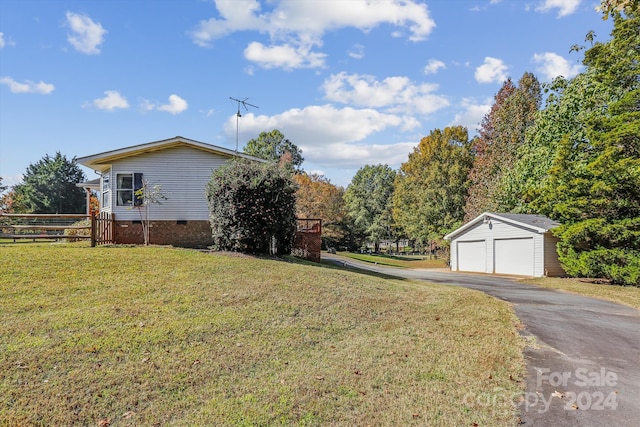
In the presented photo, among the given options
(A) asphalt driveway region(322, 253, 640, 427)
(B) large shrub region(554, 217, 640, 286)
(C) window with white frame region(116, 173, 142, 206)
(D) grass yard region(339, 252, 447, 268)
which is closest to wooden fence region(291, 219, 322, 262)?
(C) window with white frame region(116, 173, 142, 206)

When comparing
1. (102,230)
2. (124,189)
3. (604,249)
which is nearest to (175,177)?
(124,189)

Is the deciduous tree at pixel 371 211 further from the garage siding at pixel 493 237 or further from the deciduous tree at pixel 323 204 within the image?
the garage siding at pixel 493 237

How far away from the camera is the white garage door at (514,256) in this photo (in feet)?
66.5

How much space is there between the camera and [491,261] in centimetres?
2303

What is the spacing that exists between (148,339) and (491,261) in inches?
831

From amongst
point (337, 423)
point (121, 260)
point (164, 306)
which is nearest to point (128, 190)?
point (121, 260)

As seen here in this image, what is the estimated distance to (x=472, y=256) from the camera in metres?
24.7

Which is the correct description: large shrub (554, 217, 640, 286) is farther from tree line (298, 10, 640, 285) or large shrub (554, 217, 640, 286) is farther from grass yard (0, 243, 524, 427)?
grass yard (0, 243, 524, 427)

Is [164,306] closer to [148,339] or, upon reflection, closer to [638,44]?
[148,339]

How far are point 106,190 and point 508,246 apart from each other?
19.8 metres

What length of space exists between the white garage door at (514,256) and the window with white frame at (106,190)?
19.4m

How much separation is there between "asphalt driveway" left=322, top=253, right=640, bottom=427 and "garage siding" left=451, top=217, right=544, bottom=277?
1011cm

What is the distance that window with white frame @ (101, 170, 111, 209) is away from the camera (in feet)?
55.9

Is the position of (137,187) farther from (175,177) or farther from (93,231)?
(93,231)
